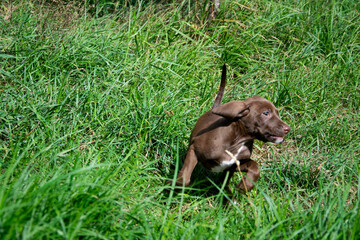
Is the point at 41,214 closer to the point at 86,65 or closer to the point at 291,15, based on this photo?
the point at 86,65

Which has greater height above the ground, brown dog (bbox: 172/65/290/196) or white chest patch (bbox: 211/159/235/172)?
brown dog (bbox: 172/65/290/196)

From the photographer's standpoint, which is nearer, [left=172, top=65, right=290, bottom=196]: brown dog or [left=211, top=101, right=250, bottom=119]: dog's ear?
[left=211, top=101, right=250, bottom=119]: dog's ear

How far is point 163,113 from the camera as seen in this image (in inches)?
173

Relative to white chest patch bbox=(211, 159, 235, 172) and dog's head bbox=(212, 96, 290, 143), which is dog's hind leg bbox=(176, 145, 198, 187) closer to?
white chest patch bbox=(211, 159, 235, 172)

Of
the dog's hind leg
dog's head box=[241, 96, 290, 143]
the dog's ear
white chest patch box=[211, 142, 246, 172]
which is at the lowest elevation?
the dog's hind leg

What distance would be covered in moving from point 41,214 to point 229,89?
328cm

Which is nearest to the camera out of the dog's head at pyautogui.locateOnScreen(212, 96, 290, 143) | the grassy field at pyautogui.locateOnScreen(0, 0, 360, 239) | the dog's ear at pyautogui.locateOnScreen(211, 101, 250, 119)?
the grassy field at pyautogui.locateOnScreen(0, 0, 360, 239)

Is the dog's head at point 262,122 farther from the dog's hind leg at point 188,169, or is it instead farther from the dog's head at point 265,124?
the dog's hind leg at point 188,169

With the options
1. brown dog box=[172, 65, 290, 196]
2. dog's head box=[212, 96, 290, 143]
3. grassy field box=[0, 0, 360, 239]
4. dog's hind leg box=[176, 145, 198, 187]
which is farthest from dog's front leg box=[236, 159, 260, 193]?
dog's hind leg box=[176, 145, 198, 187]

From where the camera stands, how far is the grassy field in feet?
9.21

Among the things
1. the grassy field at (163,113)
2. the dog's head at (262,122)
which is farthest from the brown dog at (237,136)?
the grassy field at (163,113)

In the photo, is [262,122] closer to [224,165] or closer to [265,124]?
[265,124]

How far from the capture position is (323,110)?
17.0 feet

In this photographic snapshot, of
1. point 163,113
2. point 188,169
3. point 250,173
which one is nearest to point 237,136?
point 250,173
